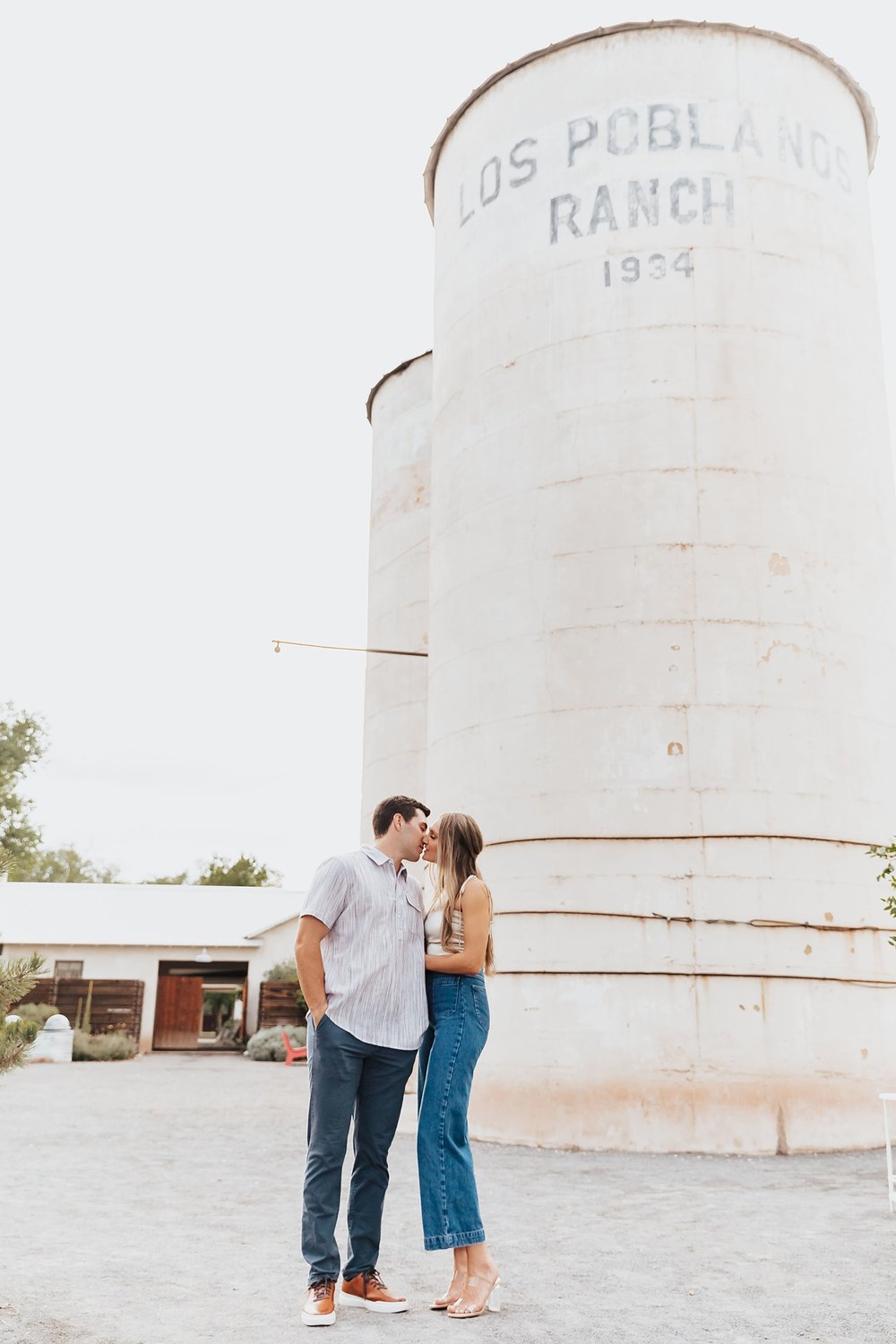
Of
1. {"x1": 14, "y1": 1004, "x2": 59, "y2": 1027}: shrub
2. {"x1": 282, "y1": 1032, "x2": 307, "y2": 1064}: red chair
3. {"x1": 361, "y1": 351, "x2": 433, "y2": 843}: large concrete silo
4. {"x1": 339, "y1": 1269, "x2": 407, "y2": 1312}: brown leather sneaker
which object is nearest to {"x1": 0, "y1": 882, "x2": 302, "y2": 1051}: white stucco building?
{"x1": 14, "y1": 1004, "x2": 59, "y2": 1027}: shrub

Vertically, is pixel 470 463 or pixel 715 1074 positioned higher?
pixel 470 463

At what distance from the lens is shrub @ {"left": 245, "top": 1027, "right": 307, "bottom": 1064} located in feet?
91.5

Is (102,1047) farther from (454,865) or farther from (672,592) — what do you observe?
(454,865)

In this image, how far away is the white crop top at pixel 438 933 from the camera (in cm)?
498

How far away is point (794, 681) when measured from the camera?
1102cm

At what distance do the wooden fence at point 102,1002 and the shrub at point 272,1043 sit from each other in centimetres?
392

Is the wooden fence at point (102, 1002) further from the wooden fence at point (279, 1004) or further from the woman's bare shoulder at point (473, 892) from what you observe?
the woman's bare shoulder at point (473, 892)

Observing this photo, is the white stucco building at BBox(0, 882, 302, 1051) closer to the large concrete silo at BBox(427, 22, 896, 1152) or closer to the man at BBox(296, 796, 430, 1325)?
the large concrete silo at BBox(427, 22, 896, 1152)

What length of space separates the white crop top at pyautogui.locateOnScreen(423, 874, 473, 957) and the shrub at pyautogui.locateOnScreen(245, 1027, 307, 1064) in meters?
23.3

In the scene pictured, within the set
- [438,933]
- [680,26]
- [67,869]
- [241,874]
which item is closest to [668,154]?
[680,26]

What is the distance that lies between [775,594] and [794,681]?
2.92 ft

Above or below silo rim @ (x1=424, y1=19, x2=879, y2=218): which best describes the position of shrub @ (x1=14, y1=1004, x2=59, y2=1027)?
below

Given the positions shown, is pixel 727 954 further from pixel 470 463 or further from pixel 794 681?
pixel 470 463

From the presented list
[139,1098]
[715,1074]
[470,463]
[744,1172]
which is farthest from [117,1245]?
[139,1098]
